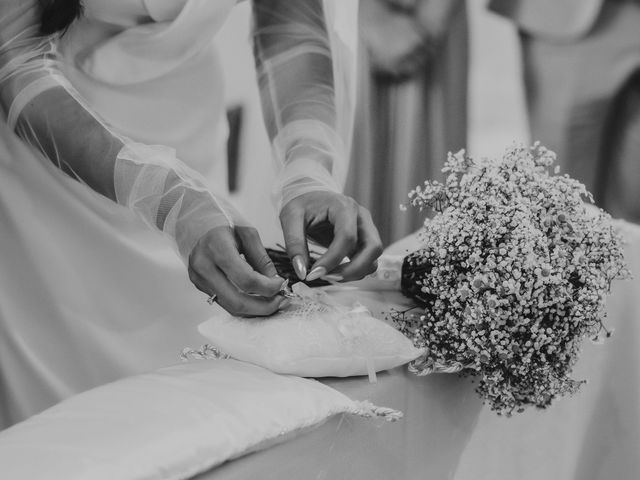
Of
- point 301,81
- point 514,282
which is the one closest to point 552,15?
point 301,81

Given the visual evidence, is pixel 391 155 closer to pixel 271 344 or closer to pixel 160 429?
pixel 271 344

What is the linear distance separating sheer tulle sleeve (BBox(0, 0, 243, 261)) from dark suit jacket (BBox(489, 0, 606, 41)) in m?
1.08

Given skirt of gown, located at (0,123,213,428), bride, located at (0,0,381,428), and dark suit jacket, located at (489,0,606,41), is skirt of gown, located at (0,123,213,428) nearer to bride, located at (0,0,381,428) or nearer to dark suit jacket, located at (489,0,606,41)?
bride, located at (0,0,381,428)

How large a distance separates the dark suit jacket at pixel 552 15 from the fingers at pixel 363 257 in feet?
3.32

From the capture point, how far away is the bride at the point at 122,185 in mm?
1358

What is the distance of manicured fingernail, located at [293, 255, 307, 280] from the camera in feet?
3.90

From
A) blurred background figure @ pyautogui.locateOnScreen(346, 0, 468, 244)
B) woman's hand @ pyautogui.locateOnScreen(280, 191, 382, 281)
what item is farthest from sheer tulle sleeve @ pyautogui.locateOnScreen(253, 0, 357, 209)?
woman's hand @ pyautogui.locateOnScreen(280, 191, 382, 281)

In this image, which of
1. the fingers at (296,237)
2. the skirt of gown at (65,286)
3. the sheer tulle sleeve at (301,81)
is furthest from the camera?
the sheer tulle sleeve at (301,81)

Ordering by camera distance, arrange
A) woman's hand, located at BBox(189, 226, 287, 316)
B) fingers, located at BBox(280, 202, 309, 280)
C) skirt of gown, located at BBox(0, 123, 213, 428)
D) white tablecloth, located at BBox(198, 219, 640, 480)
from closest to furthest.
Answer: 1. white tablecloth, located at BBox(198, 219, 640, 480)
2. woman's hand, located at BBox(189, 226, 287, 316)
3. fingers, located at BBox(280, 202, 309, 280)
4. skirt of gown, located at BBox(0, 123, 213, 428)

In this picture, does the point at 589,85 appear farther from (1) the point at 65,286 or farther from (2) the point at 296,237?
(1) the point at 65,286

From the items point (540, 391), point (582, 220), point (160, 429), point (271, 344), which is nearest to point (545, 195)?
point (582, 220)

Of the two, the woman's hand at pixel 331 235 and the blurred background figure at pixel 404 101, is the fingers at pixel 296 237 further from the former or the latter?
the blurred background figure at pixel 404 101

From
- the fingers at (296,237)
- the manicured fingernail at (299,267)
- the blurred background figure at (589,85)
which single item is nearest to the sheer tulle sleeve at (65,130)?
the fingers at (296,237)

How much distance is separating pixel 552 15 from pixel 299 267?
1.25 meters
